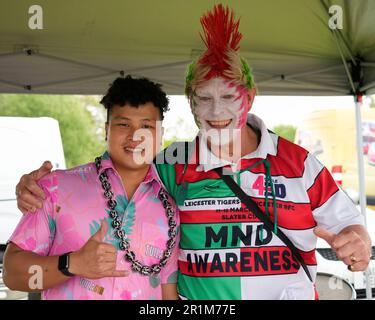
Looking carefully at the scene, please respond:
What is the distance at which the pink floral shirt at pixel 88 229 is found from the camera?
140cm

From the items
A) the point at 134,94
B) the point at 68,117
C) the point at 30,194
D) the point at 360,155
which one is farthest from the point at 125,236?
the point at 68,117

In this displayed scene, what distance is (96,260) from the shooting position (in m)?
1.23

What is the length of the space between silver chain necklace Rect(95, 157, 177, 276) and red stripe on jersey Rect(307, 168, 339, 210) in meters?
0.46

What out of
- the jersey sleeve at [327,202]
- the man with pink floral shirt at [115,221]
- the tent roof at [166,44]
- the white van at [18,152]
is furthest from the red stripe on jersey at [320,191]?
the white van at [18,152]

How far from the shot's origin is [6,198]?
14.0 feet

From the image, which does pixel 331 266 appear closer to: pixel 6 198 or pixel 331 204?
pixel 331 204

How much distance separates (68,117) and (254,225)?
1488 centimetres

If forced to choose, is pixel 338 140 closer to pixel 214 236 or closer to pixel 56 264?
pixel 214 236

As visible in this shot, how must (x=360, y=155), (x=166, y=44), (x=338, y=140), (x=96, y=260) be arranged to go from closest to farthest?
(x=96, y=260), (x=166, y=44), (x=360, y=155), (x=338, y=140)

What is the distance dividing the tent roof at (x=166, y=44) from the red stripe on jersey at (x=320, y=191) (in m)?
1.24

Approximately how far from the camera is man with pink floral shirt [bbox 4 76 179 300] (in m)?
1.38

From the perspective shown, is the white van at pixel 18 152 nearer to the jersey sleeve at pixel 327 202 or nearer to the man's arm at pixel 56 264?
the man's arm at pixel 56 264
